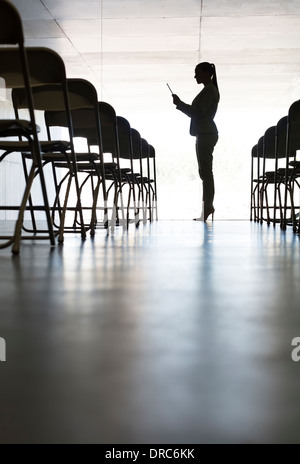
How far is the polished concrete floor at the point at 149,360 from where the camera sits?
17.7 inches

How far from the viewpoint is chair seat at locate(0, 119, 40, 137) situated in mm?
2096

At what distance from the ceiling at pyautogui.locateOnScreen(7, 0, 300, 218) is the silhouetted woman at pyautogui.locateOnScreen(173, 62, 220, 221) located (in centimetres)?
130

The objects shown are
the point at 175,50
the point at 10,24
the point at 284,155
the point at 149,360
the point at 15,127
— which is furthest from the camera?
the point at 175,50

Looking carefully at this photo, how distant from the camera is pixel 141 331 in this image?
0.82 meters

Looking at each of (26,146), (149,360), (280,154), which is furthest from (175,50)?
(149,360)

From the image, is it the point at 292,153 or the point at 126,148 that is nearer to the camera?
the point at 292,153

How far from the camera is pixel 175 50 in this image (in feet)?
24.6

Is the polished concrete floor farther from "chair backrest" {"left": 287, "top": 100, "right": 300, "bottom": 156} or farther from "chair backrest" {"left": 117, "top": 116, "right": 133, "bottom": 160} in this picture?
"chair backrest" {"left": 117, "top": 116, "right": 133, "bottom": 160}

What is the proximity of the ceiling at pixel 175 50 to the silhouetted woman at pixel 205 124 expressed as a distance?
4.26 ft

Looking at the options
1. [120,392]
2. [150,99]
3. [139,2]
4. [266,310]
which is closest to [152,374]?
[120,392]

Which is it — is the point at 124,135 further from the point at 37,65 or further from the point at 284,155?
the point at 37,65

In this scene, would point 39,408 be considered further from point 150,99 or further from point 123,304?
point 150,99

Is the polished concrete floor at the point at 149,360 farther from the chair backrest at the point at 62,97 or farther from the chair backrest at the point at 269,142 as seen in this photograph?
the chair backrest at the point at 269,142

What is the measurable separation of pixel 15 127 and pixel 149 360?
1661 millimetres
